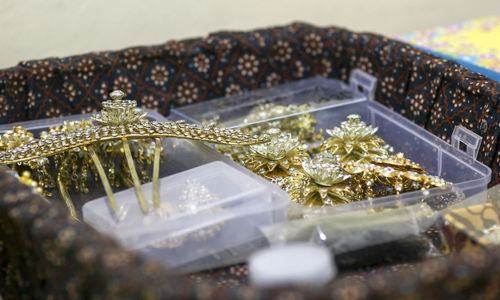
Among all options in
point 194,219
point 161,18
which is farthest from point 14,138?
point 161,18

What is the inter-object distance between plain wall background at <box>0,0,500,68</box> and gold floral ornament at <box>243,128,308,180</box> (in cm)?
60

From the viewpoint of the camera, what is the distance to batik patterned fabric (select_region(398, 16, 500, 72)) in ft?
4.01

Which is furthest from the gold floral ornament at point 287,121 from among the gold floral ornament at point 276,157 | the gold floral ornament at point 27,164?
the gold floral ornament at point 27,164

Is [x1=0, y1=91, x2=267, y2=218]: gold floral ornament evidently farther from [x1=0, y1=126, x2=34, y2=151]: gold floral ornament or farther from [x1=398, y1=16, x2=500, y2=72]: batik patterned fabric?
[x1=398, y1=16, x2=500, y2=72]: batik patterned fabric

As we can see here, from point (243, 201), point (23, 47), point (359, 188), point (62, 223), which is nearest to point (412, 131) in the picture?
point (359, 188)

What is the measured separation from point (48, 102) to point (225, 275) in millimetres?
535

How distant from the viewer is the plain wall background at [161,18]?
Answer: 4.32 feet

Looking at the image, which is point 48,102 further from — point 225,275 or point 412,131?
point 412,131

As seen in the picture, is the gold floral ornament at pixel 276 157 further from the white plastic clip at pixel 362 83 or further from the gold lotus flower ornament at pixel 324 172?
the white plastic clip at pixel 362 83

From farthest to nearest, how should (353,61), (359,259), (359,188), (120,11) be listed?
(120,11), (353,61), (359,188), (359,259)

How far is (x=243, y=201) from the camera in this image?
2.54ft

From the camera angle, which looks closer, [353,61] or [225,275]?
[225,275]

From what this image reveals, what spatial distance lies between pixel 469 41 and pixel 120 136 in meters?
0.85

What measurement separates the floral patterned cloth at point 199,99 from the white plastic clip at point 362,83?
0.08 feet
